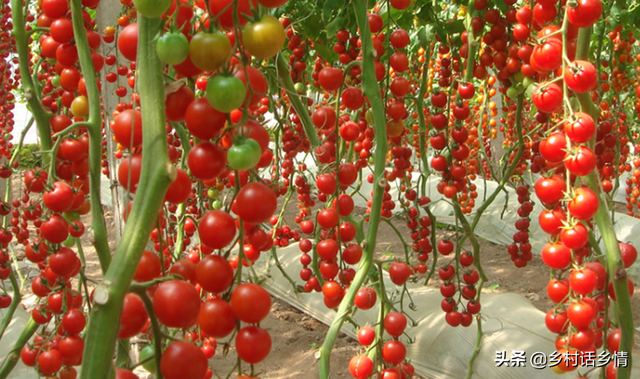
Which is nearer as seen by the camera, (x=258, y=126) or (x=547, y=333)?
(x=258, y=126)

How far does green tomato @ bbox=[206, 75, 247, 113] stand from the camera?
1.47 ft

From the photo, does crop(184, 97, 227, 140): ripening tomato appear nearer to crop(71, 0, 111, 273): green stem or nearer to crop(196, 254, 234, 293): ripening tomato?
crop(196, 254, 234, 293): ripening tomato

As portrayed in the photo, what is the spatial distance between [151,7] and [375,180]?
1.83 ft

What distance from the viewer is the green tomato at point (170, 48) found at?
0.44 m

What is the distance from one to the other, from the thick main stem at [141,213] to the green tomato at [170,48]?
0.03 metres

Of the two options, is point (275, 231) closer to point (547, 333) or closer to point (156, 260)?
point (547, 333)

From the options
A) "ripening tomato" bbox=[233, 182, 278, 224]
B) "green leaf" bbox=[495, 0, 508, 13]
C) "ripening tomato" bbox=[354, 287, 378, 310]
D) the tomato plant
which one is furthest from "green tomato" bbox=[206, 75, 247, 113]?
"green leaf" bbox=[495, 0, 508, 13]

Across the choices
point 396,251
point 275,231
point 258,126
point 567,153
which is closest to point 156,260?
point 258,126

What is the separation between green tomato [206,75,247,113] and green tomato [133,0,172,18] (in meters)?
0.07

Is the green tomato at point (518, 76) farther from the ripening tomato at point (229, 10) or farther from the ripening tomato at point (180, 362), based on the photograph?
the ripening tomato at point (180, 362)

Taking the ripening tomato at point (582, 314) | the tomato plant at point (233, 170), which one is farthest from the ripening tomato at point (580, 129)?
the ripening tomato at point (582, 314)

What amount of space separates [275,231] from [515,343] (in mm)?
1236

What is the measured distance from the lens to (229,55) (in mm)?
468

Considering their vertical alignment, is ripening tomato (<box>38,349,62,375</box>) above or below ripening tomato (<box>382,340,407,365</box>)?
above
